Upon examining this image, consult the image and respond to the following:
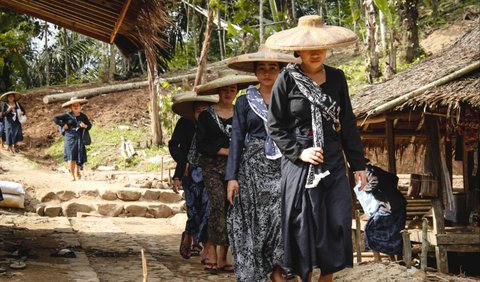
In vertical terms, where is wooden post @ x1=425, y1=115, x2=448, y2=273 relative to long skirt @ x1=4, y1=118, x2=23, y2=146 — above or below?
below

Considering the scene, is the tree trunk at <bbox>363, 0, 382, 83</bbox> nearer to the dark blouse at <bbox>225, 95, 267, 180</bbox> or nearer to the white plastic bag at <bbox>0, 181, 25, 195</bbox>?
the white plastic bag at <bbox>0, 181, 25, 195</bbox>

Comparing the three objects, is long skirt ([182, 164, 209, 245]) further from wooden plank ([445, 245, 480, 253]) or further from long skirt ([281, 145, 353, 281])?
wooden plank ([445, 245, 480, 253])

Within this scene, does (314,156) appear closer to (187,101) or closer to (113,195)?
(187,101)

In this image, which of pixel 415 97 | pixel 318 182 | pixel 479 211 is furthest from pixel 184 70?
pixel 318 182

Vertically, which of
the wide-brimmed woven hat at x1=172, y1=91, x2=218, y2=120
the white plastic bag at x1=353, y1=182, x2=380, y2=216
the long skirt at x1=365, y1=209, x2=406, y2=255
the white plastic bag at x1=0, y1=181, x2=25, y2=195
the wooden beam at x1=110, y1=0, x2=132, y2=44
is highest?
the wooden beam at x1=110, y1=0, x2=132, y2=44

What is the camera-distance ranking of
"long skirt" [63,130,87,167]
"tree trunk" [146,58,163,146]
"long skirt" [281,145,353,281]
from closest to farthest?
"long skirt" [281,145,353,281] → "long skirt" [63,130,87,167] → "tree trunk" [146,58,163,146]

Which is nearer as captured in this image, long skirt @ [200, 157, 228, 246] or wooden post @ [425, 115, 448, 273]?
long skirt @ [200, 157, 228, 246]

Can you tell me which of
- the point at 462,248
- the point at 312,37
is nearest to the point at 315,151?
the point at 312,37

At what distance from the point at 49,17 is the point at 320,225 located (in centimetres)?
460

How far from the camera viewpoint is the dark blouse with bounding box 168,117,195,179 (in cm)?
776

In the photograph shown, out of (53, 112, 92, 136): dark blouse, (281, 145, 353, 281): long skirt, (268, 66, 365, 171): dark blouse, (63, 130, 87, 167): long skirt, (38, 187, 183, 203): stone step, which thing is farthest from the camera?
(63, 130, 87, 167): long skirt

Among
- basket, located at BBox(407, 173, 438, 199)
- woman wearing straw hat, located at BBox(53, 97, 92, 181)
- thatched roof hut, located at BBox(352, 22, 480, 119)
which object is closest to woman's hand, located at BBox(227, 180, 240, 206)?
thatched roof hut, located at BBox(352, 22, 480, 119)

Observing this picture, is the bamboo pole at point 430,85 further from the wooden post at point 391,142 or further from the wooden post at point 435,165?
the wooden post at point 391,142

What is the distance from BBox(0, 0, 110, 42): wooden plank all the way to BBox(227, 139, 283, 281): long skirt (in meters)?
3.26
